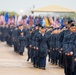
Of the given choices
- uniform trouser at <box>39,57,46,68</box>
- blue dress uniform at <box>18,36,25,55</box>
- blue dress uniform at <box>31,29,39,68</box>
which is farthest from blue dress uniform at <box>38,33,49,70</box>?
blue dress uniform at <box>18,36,25,55</box>

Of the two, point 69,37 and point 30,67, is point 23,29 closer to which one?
point 30,67

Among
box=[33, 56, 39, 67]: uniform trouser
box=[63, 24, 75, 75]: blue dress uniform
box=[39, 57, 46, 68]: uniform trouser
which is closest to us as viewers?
box=[63, 24, 75, 75]: blue dress uniform

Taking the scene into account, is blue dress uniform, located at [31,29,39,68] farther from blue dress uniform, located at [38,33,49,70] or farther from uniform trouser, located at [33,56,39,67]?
blue dress uniform, located at [38,33,49,70]

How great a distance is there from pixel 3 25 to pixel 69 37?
18926 millimetres

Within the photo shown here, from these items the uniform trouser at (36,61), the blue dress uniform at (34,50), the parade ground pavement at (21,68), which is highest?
the blue dress uniform at (34,50)

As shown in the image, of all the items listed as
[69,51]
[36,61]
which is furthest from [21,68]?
[69,51]

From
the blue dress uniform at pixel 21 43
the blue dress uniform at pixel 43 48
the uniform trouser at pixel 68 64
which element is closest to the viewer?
the uniform trouser at pixel 68 64

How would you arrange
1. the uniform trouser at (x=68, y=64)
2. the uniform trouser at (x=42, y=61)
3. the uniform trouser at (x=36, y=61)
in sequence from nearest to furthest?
the uniform trouser at (x=68, y=64) < the uniform trouser at (x=42, y=61) < the uniform trouser at (x=36, y=61)

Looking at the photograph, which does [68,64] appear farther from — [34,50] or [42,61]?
[34,50]

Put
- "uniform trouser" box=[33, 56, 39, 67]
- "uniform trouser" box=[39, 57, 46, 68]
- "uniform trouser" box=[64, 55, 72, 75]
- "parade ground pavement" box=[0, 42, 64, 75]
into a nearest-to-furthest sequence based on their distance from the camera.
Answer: "uniform trouser" box=[64, 55, 72, 75], "parade ground pavement" box=[0, 42, 64, 75], "uniform trouser" box=[39, 57, 46, 68], "uniform trouser" box=[33, 56, 39, 67]

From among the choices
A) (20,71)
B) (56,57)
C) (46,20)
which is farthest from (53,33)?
(46,20)

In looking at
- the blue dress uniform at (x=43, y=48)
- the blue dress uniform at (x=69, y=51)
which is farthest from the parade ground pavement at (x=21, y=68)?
the blue dress uniform at (x=69, y=51)

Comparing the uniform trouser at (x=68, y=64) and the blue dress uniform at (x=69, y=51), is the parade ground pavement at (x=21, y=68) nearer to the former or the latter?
the uniform trouser at (x=68, y=64)

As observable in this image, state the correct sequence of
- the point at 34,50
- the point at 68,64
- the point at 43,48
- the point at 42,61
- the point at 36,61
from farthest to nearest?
the point at 34,50, the point at 36,61, the point at 42,61, the point at 43,48, the point at 68,64
